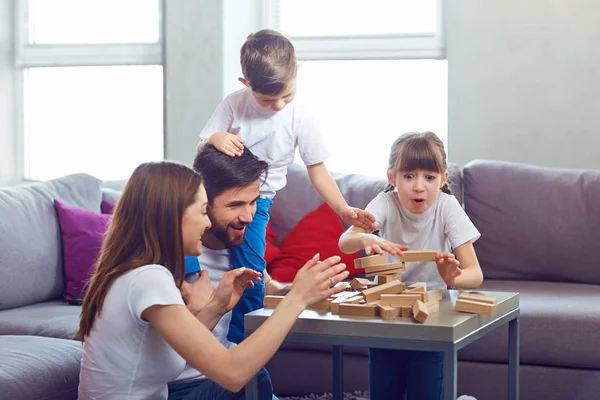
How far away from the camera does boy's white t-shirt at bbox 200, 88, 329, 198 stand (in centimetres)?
266

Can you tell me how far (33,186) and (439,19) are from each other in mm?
2203

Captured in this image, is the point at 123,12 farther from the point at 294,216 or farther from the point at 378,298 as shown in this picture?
the point at 378,298

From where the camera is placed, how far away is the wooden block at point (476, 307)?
1896mm

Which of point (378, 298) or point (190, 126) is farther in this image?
point (190, 126)

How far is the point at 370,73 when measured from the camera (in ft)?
14.9

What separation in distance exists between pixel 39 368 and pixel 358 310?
1058 millimetres

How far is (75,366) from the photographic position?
253 centimetres

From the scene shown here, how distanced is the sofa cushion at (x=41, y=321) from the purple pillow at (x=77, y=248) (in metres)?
0.16

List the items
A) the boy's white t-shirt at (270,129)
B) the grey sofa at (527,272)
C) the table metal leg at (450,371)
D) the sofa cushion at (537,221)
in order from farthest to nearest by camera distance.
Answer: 1. the sofa cushion at (537,221)
2. the grey sofa at (527,272)
3. the boy's white t-shirt at (270,129)
4. the table metal leg at (450,371)

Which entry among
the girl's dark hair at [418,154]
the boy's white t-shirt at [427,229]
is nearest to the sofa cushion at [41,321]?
the boy's white t-shirt at [427,229]

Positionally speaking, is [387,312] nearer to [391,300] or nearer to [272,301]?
[391,300]

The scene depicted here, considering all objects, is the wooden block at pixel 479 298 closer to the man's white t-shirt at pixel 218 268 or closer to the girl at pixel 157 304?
the girl at pixel 157 304

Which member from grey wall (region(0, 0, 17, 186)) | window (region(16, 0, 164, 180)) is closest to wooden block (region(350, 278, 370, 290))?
window (region(16, 0, 164, 180))

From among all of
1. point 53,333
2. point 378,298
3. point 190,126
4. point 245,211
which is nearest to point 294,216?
point 190,126
